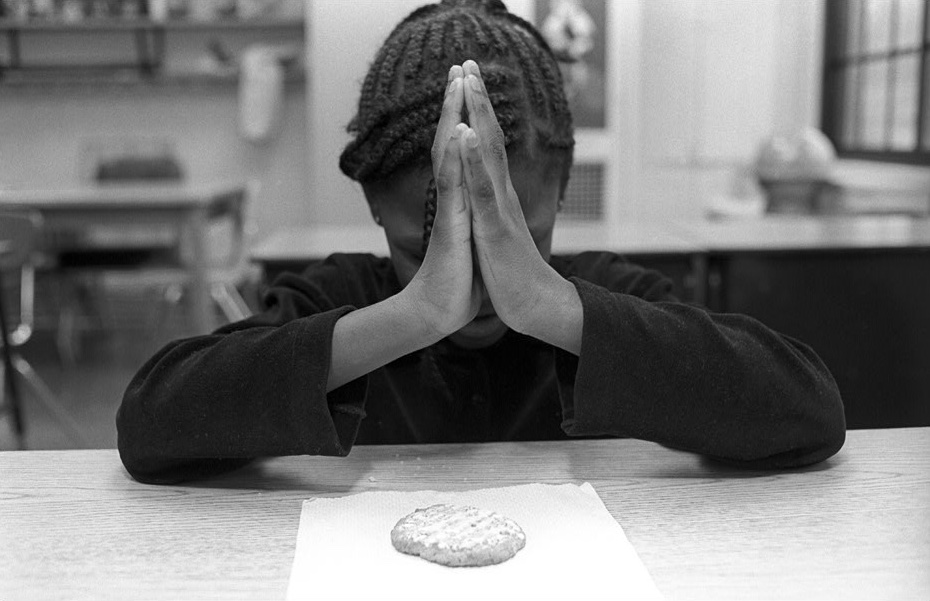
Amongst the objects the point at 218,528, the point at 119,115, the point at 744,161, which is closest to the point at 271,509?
the point at 218,528

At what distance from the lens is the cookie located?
53cm

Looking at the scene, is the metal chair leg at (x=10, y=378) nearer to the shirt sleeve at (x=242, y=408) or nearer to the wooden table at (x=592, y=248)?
the wooden table at (x=592, y=248)

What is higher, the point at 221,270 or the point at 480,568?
the point at 480,568

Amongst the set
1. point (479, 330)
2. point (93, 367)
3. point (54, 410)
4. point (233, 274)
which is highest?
point (479, 330)

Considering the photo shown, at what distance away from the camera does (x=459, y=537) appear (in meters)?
0.54

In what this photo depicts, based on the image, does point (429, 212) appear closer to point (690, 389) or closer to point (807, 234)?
point (690, 389)

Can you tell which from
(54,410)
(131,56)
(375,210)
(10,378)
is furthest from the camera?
(131,56)

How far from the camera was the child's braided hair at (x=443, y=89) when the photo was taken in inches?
34.4

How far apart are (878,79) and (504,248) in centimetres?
372

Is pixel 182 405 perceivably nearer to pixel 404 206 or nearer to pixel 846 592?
pixel 404 206

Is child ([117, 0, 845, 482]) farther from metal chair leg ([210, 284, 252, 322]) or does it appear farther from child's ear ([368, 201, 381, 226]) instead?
metal chair leg ([210, 284, 252, 322])

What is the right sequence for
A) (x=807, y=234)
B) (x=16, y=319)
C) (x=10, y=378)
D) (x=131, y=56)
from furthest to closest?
(x=131, y=56)
(x=16, y=319)
(x=10, y=378)
(x=807, y=234)

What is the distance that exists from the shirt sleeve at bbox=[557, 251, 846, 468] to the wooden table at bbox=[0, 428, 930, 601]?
22 millimetres

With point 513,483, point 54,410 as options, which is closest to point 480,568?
point 513,483
